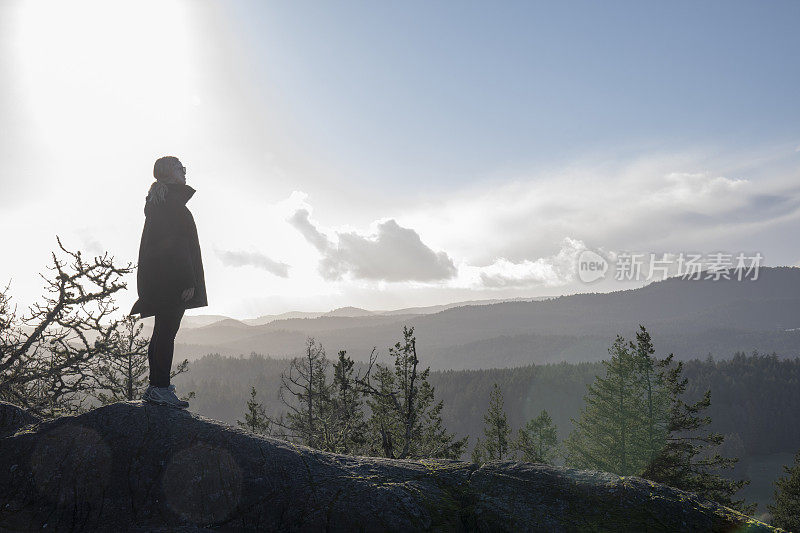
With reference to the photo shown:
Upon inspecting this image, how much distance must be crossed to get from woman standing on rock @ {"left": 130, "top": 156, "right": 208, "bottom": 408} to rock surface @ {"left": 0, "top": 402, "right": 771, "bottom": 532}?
912 mm

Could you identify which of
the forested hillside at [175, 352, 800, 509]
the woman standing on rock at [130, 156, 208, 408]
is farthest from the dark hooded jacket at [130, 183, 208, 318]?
the forested hillside at [175, 352, 800, 509]

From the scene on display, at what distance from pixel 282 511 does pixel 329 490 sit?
1.52ft

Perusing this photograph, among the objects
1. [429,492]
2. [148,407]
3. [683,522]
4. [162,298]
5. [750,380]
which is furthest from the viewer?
[750,380]

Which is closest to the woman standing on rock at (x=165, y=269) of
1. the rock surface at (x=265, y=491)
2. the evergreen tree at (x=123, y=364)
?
the rock surface at (x=265, y=491)

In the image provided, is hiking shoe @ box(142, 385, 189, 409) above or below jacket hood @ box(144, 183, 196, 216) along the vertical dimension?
below

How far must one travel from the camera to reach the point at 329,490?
14.0 ft

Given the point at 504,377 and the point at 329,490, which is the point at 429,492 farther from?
the point at 504,377

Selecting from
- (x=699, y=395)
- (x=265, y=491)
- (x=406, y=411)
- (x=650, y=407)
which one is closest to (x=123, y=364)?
(x=406, y=411)

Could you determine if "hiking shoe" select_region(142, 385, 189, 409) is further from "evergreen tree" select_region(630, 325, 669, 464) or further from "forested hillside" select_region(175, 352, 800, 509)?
"forested hillside" select_region(175, 352, 800, 509)

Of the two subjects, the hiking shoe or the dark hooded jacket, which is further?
the dark hooded jacket

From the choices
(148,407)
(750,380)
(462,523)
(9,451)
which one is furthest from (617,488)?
(750,380)

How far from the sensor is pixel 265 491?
169 inches

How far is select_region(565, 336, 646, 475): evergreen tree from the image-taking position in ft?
88.3

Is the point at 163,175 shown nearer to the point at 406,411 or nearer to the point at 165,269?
the point at 165,269
